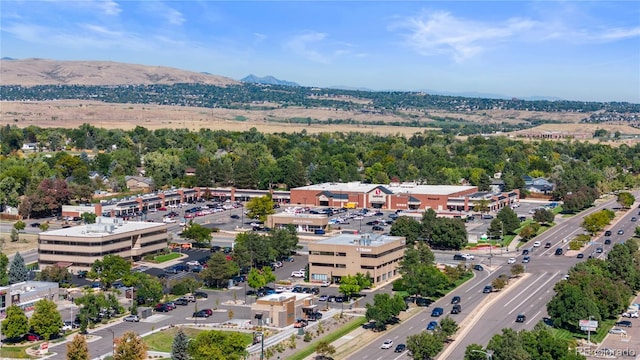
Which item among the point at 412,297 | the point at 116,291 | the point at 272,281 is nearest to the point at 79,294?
the point at 116,291

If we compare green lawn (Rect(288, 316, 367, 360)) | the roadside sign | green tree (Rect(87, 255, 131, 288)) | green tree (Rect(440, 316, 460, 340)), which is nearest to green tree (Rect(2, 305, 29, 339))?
green tree (Rect(87, 255, 131, 288))

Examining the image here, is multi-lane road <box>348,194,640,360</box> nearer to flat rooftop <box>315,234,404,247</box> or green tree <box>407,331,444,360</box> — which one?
green tree <box>407,331,444,360</box>

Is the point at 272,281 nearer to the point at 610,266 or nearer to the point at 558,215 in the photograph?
the point at 610,266

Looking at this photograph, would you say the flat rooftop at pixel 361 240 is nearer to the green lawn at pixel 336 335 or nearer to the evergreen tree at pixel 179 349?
the green lawn at pixel 336 335

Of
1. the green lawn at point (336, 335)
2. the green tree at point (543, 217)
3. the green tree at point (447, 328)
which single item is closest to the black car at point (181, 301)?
the green lawn at point (336, 335)

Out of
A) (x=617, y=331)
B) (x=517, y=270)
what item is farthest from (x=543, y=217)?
(x=617, y=331)
